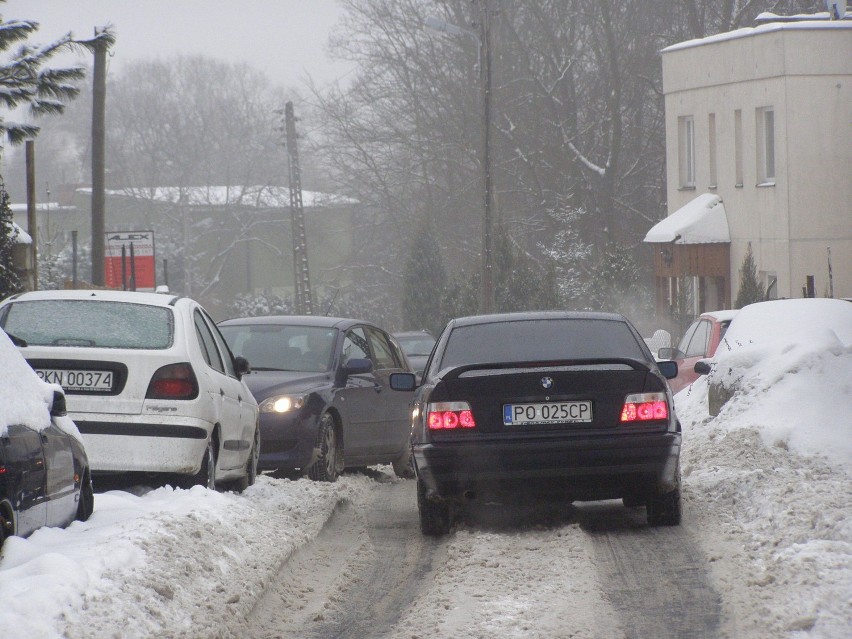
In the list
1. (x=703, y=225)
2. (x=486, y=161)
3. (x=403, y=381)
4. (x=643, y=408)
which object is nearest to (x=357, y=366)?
(x=403, y=381)

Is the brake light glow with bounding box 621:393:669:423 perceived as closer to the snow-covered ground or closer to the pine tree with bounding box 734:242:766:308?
the snow-covered ground

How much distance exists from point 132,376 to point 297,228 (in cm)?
4367

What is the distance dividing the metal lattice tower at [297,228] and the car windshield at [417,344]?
21727 mm

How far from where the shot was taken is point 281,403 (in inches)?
476

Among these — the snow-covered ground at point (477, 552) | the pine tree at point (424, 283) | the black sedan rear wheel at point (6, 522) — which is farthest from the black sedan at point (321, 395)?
the pine tree at point (424, 283)

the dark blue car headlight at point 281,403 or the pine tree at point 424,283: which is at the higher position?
the pine tree at point 424,283

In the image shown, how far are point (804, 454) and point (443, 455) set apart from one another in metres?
3.31

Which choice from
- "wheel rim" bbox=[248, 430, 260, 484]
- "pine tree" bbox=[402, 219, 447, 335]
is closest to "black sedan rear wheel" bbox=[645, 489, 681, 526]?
"wheel rim" bbox=[248, 430, 260, 484]

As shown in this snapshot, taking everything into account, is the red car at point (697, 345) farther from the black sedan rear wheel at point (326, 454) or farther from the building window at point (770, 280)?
the building window at point (770, 280)

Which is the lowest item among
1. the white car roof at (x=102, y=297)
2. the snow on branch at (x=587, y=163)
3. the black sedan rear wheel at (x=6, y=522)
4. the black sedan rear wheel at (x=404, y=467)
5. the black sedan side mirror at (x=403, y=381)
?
the black sedan rear wheel at (x=404, y=467)

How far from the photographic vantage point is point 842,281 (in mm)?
30422

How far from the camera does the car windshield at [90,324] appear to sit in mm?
9328

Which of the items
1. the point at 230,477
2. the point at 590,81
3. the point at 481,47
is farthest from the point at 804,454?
the point at 590,81

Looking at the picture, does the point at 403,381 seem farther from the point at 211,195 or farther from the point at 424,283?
the point at 211,195
